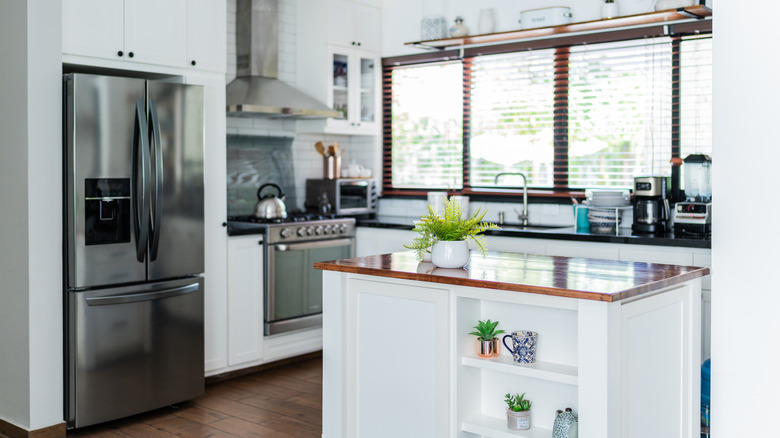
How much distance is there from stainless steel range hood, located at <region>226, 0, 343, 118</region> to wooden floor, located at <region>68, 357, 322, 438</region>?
74.7 inches

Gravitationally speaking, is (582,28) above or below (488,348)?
above

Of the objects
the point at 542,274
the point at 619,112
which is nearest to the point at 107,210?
the point at 542,274

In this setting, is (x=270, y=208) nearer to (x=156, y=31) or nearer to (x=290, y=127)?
(x=290, y=127)

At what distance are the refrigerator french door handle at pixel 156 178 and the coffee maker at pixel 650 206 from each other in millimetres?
2838

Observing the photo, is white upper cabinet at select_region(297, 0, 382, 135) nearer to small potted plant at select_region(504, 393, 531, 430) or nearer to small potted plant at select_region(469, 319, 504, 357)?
small potted plant at select_region(469, 319, 504, 357)

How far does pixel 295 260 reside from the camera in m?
4.95

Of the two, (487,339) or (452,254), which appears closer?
(487,339)

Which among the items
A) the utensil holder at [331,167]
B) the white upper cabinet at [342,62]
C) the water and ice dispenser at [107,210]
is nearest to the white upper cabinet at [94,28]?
the water and ice dispenser at [107,210]

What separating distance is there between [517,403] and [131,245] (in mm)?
2207

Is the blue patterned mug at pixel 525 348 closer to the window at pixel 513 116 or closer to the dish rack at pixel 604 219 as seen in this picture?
the dish rack at pixel 604 219

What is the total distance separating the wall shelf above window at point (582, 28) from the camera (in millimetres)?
4332

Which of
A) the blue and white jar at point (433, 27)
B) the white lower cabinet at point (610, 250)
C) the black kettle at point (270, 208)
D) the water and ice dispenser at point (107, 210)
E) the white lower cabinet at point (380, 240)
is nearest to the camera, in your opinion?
the water and ice dispenser at point (107, 210)
